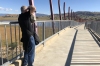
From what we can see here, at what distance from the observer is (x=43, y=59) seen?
24.5 feet

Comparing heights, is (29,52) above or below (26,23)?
below

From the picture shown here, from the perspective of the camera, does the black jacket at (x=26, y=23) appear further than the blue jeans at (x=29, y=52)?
No

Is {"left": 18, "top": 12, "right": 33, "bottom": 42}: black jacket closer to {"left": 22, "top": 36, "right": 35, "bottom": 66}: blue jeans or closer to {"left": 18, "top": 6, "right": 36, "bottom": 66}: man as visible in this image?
{"left": 18, "top": 6, "right": 36, "bottom": 66}: man

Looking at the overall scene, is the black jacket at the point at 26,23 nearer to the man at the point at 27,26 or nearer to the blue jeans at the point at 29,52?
the man at the point at 27,26

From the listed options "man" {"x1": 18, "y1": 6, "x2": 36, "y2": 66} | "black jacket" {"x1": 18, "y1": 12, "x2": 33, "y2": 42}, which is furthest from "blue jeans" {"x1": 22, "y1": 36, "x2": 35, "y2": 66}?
"black jacket" {"x1": 18, "y1": 12, "x2": 33, "y2": 42}

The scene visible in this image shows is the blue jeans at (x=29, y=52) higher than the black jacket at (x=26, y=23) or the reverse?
the reverse

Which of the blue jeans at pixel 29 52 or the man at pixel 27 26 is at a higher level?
the man at pixel 27 26

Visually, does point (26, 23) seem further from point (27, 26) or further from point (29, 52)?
point (29, 52)

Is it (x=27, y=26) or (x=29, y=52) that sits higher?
(x=27, y=26)

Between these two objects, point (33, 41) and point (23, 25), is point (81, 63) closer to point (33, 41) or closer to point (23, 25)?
point (33, 41)

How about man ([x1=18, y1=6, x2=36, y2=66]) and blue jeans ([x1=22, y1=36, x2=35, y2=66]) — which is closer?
man ([x1=18, y1=6, x2=36, y2=66])

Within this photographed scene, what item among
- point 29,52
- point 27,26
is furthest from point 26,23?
point 29,52

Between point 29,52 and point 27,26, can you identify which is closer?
point 27,26

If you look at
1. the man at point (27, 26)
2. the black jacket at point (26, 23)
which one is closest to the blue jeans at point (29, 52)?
the man at point (27, 26)
